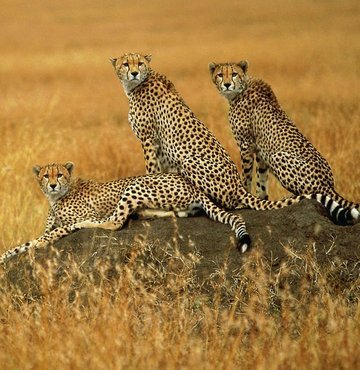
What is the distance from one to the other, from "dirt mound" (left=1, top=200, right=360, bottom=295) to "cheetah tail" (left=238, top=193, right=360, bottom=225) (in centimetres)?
6

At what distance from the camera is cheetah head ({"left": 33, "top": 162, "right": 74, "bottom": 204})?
5.41 meters

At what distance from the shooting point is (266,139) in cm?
595

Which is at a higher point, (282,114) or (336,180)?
(282,114)

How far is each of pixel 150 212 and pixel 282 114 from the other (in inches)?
49.3

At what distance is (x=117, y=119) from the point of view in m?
12.4

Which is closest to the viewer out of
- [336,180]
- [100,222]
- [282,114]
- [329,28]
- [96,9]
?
[100,222]

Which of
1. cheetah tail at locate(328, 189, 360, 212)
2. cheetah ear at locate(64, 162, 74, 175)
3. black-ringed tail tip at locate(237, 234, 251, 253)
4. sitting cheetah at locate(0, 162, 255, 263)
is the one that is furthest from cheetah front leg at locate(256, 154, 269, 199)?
black-ringed tail tip at locate(237, 234, 251, 253)

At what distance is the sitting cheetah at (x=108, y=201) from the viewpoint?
5.12 meters

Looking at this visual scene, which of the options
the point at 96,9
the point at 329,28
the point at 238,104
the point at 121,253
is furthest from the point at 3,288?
the point at 96,9

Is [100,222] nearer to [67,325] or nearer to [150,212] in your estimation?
[150,212]

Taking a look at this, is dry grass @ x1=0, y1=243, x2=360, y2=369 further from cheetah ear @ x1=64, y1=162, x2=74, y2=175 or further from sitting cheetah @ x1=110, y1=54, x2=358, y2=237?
cheetah ear @ x1=64, y1=162, x2=74, y2=175

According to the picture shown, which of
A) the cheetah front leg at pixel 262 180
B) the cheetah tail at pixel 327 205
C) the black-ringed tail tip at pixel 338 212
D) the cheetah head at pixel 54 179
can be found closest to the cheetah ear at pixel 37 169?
the cheetah head at pixel 54 179

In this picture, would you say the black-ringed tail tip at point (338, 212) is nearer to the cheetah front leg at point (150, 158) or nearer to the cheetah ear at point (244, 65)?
the cheetah front leg at point (150, 158)

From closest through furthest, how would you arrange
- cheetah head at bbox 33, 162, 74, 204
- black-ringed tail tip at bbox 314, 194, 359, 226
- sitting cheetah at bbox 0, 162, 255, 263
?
A: black-ringed tail tip at bbox 314, 194, 359, 226
sitting cheetah at bbox 0, 162, 255, 263
cheetah head at bbox 33, 162, 74, 204
